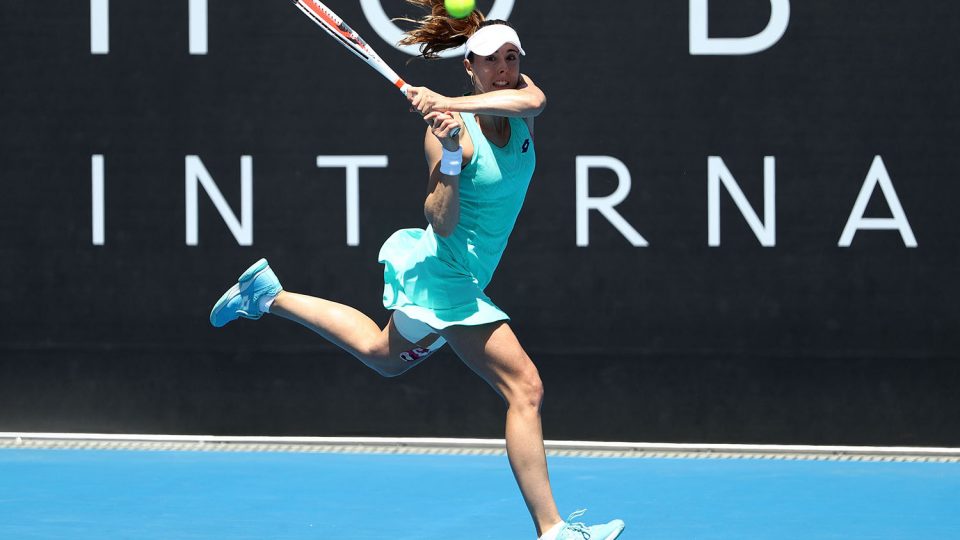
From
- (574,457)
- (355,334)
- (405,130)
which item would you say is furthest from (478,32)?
(574,457)

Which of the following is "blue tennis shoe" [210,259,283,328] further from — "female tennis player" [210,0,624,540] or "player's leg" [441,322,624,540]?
"player's leg" [441,322,624,540]

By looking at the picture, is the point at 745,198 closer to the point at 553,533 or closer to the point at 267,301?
the point at 267,301

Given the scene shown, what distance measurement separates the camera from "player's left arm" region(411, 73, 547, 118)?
379cm

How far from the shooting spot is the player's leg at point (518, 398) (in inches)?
151

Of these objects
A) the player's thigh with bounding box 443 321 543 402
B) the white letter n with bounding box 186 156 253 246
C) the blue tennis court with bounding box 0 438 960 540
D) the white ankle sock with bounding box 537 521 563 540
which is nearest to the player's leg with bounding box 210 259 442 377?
the player's thigh with bounding box 443 321 543 402

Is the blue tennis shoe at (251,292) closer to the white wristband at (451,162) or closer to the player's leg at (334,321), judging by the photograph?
the player's leg at (334,321)

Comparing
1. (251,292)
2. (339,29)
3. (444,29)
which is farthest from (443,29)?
(251,292)

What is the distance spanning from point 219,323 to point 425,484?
1.01 m

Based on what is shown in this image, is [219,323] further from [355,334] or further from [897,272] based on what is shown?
[897,272]

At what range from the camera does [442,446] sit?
590 centimetres

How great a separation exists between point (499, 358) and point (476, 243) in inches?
13.3

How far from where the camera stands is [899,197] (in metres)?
5.65

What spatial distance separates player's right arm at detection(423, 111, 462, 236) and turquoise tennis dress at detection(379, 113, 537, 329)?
11 cm

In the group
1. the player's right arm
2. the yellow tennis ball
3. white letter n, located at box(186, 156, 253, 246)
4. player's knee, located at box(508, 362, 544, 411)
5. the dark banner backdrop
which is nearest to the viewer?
the player's right arm
